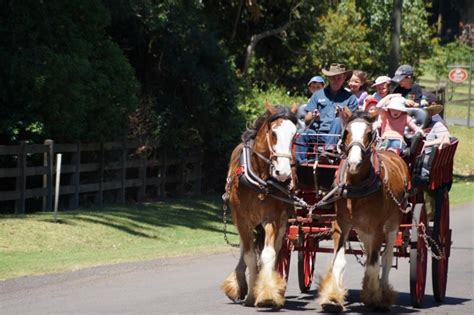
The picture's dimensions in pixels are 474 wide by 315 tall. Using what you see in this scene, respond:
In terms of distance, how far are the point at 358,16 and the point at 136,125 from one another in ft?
63.9

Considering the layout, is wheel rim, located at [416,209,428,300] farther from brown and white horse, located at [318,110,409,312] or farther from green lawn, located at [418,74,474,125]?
green lawn, located at [418,74,474,125]

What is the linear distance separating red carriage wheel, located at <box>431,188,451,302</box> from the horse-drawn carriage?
0.02m

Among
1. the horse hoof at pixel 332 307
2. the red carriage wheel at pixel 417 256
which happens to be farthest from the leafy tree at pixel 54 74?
the horse hoof at pixel 332 307

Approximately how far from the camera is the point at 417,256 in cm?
1248

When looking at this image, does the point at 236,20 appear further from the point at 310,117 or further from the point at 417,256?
the point at 417,256

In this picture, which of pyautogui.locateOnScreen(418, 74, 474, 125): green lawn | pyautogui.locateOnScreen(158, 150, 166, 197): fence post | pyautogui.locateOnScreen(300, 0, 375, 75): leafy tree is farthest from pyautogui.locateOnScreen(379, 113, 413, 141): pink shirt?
pyautogui.locateOnScreen(418, 74, 474, 125): green lawn

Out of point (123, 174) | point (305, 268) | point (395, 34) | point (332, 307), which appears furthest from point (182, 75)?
point (332, 307)

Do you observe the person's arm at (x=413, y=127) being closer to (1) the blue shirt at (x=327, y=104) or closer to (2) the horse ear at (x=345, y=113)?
(1) the blue shirt at (x=327, y=104)

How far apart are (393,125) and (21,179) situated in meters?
10.9

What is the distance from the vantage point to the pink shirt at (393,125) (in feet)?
42.4

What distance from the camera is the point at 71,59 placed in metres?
23.1

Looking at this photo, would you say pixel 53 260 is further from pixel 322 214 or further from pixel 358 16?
pixel 358 16

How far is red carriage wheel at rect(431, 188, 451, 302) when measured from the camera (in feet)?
42.7

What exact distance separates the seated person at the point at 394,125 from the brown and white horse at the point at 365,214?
79 cm
